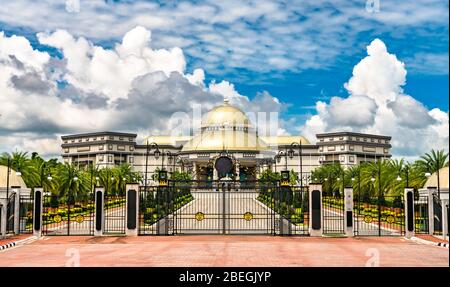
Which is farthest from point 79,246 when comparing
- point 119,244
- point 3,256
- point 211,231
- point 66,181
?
point 66,181

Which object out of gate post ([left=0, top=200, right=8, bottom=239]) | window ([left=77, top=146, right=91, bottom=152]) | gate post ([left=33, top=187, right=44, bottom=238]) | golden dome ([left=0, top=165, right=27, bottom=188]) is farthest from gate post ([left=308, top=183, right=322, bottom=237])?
window ([left=77, top=146, right=91, bottom=152])

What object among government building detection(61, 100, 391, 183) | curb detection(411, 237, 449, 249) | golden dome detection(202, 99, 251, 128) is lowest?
curb detection(411, 237, 449, 249)

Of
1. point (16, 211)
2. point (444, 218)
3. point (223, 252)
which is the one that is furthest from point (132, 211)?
point (444, 218)

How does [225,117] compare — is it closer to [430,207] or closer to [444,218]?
[430,207]

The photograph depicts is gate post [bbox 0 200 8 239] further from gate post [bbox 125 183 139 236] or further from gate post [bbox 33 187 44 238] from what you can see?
gate post [bbox 125 183 139 236]

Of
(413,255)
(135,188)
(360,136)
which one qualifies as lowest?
(413,255)

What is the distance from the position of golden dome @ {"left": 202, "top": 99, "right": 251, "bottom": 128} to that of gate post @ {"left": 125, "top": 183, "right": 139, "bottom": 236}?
348 feet

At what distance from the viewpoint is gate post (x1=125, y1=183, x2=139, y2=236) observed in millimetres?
30281

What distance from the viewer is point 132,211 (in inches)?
1200

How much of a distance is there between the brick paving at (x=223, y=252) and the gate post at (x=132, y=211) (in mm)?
980

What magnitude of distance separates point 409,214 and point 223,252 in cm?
1254
